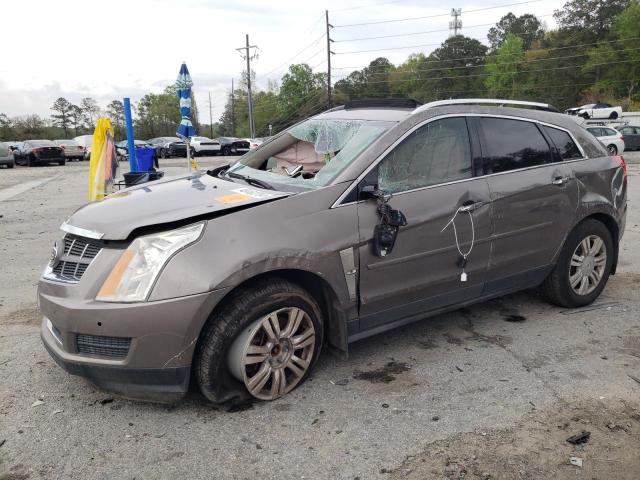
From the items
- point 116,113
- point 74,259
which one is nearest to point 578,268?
point 74,259

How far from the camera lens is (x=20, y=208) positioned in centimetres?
1127

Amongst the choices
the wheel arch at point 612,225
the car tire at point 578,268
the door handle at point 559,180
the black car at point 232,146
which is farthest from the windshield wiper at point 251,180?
the black car at point 232,146

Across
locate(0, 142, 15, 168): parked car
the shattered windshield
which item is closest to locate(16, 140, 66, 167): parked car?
locate(0, 142, 15, 168): parked car

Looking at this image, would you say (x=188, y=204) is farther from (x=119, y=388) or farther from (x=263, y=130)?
(x=263, y=130)

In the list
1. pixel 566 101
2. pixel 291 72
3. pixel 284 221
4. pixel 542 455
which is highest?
pixel 291 72

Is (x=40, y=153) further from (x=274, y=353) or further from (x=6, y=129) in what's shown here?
(x=6, y=129)

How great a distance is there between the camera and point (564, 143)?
4.41 metres

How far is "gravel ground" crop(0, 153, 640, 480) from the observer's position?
254cm

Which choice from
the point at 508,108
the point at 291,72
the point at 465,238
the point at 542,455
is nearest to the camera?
the point at 542,455

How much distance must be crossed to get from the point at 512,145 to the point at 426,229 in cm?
117

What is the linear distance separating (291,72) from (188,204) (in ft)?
343

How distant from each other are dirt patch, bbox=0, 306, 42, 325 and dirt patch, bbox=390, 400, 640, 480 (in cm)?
337

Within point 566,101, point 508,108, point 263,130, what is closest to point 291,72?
point 263,130

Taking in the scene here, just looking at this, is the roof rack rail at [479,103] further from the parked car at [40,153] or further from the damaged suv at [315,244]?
the parked car at [40,153]
